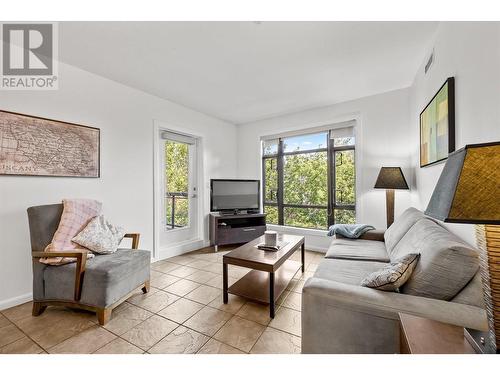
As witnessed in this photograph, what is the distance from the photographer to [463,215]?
71 cm

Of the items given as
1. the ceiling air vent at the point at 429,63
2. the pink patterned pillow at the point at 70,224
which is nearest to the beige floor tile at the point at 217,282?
the pink patterned pillow at the point at 70,224

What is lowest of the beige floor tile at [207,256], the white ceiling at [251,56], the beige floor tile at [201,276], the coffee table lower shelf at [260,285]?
the beige floor tile at [201,276]

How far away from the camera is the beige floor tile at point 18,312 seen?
73.8 inches

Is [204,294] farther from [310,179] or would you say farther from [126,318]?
[310,179]

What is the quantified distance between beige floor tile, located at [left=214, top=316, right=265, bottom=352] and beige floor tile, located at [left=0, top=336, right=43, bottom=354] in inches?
48.6

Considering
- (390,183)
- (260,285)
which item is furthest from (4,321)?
(390,183)

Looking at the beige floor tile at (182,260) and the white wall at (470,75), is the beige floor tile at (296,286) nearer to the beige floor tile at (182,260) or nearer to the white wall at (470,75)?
the white wall at (470,75)

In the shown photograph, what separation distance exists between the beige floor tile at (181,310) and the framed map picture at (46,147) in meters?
1.77

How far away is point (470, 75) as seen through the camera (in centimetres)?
141

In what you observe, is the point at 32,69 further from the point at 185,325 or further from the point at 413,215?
the point at 413,215

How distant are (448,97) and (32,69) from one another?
377 centimetres

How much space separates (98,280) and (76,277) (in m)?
0.20

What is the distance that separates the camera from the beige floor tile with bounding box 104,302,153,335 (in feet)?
5.67
